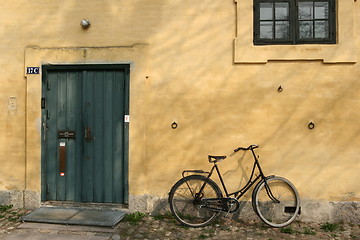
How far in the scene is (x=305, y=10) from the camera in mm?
5254

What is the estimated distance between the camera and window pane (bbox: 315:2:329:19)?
5.24 metres

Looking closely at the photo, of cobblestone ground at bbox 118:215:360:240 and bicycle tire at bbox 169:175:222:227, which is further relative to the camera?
bicycle tire at bbox 169:175:222:227

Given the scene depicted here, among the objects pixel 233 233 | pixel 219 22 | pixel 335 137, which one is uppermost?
pixel 219 22

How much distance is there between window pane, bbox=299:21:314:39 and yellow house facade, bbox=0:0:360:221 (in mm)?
38

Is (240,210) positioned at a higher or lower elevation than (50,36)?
lower

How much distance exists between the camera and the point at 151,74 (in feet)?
17.6

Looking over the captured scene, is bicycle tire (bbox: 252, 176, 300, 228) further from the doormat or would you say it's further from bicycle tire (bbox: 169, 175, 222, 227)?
the doormat

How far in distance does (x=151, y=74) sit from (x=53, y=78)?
1780mm

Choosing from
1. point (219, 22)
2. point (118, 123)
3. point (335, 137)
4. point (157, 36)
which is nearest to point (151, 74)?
point (157, 36)

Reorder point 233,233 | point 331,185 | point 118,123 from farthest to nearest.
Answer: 1. point 118,123
2. point 331,185
3. point 233,233

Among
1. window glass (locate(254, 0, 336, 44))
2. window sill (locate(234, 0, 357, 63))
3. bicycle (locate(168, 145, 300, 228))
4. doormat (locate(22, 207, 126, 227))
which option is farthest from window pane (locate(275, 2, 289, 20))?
doormat (locate(22, 207, 126, 227))

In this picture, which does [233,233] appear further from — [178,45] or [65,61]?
[65,61]

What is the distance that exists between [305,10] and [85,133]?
14.1ft

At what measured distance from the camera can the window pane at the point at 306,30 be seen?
17.2 ft
